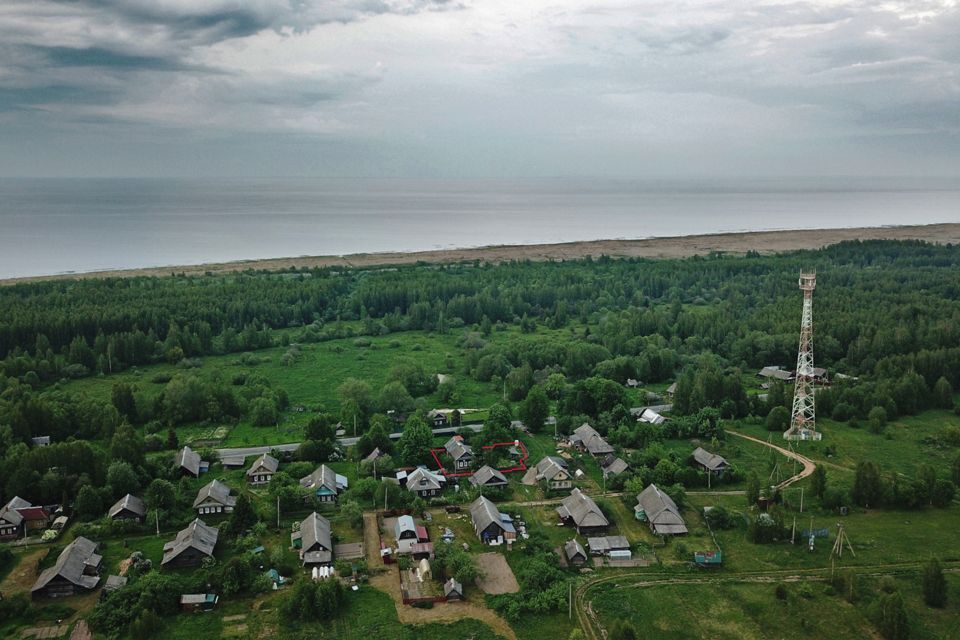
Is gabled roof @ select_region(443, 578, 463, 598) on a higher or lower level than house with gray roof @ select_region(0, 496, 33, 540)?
lower

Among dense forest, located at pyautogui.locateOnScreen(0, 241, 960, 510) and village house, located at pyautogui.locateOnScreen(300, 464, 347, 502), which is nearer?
village house, located at pyautogui.locateOnScreen(300, 464, 347, 502)

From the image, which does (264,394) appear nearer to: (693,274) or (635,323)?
(635,323)

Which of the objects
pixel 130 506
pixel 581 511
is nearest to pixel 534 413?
pixel 581 511

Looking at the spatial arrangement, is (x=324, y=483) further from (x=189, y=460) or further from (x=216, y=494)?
(x=189, y=460)

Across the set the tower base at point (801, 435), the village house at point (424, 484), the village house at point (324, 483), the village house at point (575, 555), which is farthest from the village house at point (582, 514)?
the tower base at point (801, 435)

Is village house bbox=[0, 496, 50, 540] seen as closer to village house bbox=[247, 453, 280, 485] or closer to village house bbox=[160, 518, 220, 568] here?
village house bbox=[160, 518, 220, 568]

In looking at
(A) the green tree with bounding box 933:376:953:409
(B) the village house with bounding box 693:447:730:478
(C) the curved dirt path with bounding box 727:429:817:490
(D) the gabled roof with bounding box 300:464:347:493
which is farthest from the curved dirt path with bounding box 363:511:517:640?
(A) the green tree with bounding box 933:376:953:409

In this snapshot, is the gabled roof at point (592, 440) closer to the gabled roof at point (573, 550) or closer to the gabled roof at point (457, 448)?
the gabled roof at point (457, 448)

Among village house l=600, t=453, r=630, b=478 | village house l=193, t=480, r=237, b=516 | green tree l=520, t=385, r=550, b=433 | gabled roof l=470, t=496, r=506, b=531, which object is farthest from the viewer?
green tree l=520, t=385, r=550, b=433
